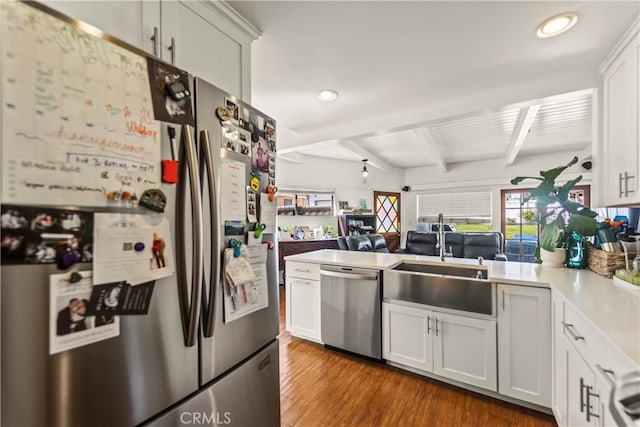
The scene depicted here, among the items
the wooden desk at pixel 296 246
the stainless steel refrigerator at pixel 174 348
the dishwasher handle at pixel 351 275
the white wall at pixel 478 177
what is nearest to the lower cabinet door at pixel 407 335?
the dishwasher handle at pixel 351 275

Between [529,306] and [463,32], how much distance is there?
1730 mm

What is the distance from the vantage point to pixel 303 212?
5.77 meters

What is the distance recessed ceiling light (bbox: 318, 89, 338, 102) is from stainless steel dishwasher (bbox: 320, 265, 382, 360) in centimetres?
155

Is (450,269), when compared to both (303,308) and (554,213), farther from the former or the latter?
(303,308)

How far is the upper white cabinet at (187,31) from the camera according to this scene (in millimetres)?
907

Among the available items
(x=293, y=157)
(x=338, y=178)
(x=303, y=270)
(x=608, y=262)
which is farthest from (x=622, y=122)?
(x=338, y=178)

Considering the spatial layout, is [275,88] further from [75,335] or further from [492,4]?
[75,335]

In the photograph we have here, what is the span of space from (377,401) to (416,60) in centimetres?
238

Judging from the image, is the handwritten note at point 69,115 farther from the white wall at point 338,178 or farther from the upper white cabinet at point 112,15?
the white wall at point 338,178

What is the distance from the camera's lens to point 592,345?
41.4 inches

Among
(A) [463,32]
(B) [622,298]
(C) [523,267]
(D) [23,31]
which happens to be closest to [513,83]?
(A) [463,32]

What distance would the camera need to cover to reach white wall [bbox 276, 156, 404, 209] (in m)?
5.54

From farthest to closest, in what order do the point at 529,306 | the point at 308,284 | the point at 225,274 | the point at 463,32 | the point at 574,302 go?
the point at 308,284 < the point at 529,306 < the point at 463,32 < the point at 574,302 < the point at 225,274

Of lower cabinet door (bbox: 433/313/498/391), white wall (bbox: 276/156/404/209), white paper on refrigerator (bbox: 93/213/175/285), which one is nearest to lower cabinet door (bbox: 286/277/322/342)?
lower cabinet door (bbox: 433/313/498/391)
